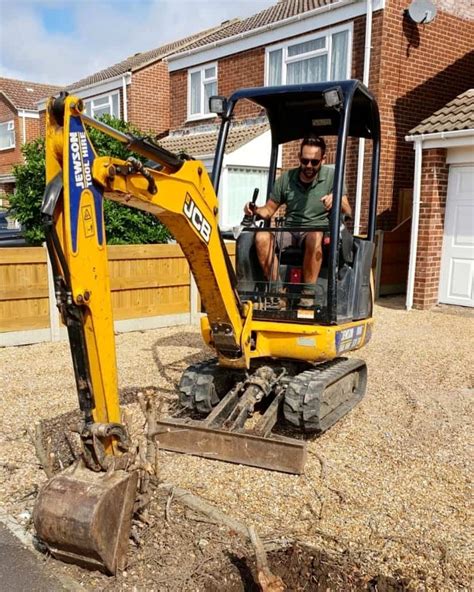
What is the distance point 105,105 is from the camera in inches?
867

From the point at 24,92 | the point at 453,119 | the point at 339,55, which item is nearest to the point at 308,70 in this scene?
the point at 339,55

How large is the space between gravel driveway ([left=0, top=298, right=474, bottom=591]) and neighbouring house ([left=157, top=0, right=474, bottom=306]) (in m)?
6.39

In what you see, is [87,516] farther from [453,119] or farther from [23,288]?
[453,119]

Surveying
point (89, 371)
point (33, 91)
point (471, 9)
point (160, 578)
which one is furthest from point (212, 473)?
point (33, 91)

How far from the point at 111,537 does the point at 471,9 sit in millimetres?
14722

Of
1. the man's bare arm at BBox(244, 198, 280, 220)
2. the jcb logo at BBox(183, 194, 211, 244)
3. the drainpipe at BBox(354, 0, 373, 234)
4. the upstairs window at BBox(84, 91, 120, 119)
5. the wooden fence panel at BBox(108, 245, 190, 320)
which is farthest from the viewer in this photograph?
the upstairs window at BBox(84, 91, 120, 119)

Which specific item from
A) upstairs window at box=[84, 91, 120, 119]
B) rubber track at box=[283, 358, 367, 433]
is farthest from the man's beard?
upstairs window at box=[84, 91, 120, 119]

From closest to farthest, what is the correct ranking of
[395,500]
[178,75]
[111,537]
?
1. [111,537]
2. [395,500]
3. [178,75]

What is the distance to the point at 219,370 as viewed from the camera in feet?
17.3

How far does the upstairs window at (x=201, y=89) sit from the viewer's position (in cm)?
1678

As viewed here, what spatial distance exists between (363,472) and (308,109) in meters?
3.58

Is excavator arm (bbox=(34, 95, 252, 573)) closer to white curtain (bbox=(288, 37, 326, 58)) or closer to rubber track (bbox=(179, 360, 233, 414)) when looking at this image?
rubber track (bbox=(179, 360, 233, 414))

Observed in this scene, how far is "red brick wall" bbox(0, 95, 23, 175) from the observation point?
94.1 feet

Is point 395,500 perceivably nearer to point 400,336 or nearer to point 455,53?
point 400,336
